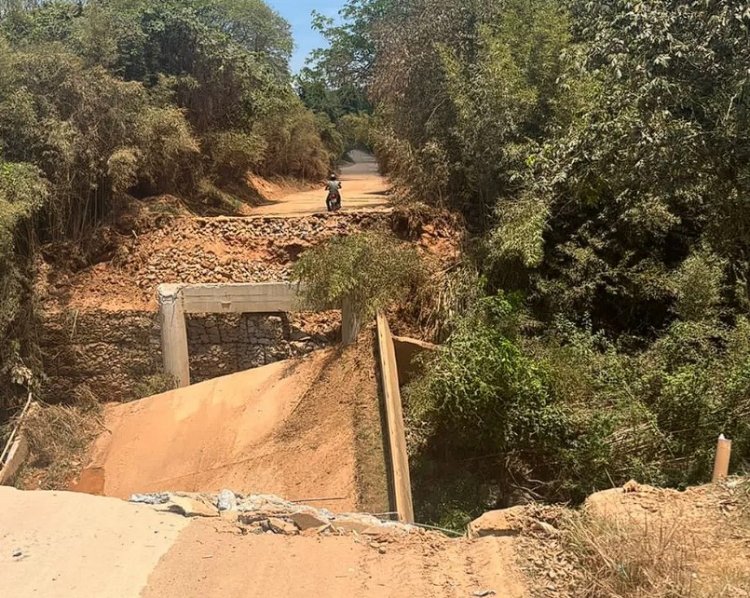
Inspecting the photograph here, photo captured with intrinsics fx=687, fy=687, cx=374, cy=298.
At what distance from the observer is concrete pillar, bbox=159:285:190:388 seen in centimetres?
1145

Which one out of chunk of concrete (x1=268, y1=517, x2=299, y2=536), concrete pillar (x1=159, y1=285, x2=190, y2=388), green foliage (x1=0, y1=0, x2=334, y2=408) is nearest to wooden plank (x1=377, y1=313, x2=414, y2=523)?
chunk of concrete (x1=268, y1=517, x2=299, y2=536)

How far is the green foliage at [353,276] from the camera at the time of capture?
32.1 feet

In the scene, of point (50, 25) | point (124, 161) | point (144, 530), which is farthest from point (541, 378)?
point (50, 25)

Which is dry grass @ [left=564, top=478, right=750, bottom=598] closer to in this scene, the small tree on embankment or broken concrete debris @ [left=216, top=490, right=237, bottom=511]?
broken concrete debris @ [left=216, top=490, right=237, bottom=511]

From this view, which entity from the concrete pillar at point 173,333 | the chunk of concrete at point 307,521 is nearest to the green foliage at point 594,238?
the chunk of concrete at point 307,521

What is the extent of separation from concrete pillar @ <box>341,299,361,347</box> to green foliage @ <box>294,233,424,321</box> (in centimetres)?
6

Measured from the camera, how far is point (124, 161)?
41.9 feet

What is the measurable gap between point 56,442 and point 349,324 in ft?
15.7

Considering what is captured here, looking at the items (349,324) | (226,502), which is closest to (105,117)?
(349,324)

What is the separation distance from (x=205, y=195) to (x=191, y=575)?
522 inches

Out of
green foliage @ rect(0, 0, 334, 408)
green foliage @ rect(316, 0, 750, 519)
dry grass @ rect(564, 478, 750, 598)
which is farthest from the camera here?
green foliage @ rect(0, 0, 334, 408)

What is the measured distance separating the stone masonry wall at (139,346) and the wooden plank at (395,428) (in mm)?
2500

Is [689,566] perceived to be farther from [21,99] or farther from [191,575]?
[21,99]

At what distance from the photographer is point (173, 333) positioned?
1152 centimetres
